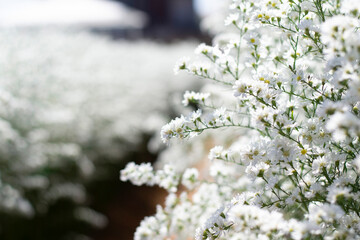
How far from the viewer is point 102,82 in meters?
5.73

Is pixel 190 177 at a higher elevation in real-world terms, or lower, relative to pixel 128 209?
lower

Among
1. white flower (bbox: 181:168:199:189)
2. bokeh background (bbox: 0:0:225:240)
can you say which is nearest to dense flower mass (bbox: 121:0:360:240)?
white flower (bbox: 181:168:199:189)

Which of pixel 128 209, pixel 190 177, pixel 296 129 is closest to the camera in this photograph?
pixel 296 129

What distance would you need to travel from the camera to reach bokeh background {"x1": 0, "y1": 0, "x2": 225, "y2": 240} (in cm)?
348

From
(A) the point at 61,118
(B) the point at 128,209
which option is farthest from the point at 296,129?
(B) the point at 128,209

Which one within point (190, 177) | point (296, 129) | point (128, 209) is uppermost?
point (128, 209)

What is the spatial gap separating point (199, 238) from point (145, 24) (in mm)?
19106

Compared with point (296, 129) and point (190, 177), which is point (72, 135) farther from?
point (296, 129)

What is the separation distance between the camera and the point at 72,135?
4.48 metres

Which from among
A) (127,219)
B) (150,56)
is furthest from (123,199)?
(150,56)

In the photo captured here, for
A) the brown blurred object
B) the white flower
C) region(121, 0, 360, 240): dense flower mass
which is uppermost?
the brown blurred object

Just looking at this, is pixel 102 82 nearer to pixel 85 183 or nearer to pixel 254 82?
pixel 85 183

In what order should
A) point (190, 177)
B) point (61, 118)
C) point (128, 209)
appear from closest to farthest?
point (190, 177) < point (61, 118) < point (128, 209)

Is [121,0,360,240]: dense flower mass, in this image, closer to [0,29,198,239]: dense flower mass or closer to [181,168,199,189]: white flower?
[181,168,199,189]: white flower
